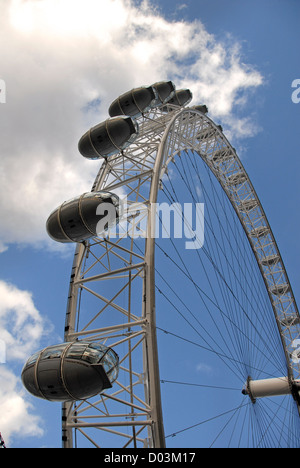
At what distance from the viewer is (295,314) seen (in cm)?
2577

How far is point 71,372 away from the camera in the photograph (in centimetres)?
669

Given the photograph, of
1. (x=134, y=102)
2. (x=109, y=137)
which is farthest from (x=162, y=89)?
(x=109, y=137)

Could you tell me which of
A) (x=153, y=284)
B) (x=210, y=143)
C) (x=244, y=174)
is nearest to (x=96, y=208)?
(x=153, y=284)

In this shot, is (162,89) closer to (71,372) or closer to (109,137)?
(109,137)

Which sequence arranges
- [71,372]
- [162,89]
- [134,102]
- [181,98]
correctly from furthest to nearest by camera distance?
[181,98]
[162,89]
[134,102]
[71,372]

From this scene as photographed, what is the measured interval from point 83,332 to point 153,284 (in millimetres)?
2533

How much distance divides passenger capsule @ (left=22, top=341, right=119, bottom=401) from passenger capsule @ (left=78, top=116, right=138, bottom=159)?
6.80m

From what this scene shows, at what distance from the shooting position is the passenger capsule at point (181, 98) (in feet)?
63.1

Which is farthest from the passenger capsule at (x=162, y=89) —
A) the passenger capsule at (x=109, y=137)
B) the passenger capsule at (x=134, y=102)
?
the passenger capsule at (x=109, y=137)

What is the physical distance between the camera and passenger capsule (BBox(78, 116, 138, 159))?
11047 mm

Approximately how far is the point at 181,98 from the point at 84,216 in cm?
1351

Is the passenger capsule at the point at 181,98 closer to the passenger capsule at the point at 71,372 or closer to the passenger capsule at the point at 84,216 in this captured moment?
the passenger capsule at the point at 84,216

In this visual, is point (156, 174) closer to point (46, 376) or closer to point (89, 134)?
point (89, 134)

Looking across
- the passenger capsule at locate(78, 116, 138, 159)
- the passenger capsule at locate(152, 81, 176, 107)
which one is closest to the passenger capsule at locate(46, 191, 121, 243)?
the passenger capsule at locate(78, 116, 138, 159)
